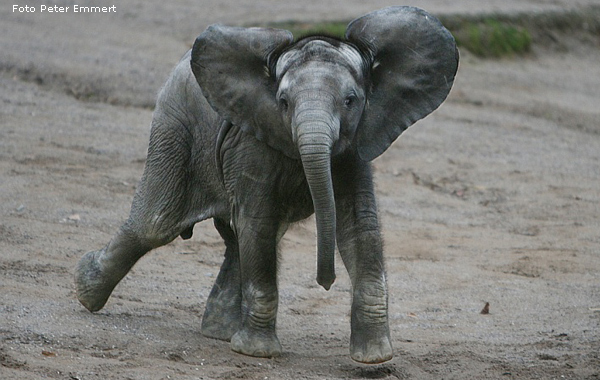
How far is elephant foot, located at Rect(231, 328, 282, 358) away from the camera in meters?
6.08

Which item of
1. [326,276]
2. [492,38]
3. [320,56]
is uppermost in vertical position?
[492,38]

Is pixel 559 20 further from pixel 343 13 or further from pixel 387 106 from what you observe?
pixel 387 106

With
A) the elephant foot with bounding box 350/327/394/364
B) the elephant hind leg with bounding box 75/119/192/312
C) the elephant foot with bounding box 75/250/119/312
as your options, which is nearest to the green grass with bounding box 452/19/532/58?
the elephant hind leg with bounding box 75/119/192/312

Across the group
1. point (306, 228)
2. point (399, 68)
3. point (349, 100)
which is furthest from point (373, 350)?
point (306, 228)

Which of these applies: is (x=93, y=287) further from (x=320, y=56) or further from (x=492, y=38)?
Result: (x=492, y=38)

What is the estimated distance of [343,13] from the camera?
1552 cm

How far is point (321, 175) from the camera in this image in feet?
16.9

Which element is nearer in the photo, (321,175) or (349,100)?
(321,175)

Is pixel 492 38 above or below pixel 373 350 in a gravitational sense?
above

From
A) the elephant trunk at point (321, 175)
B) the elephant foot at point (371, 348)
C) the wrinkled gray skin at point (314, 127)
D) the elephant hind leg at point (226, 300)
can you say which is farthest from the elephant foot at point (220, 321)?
the elephant trunk at point (321, 175)

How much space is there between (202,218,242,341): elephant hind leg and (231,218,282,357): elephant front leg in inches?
20.9

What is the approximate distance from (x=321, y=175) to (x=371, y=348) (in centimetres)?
121

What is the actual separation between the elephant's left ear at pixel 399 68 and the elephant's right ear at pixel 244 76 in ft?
1.36

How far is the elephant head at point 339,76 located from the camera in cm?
538
